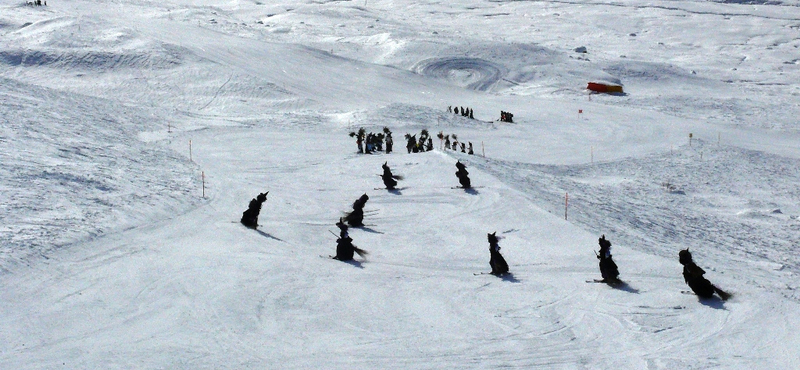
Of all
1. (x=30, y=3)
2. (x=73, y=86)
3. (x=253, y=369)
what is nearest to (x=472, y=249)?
(x=253, y=369)

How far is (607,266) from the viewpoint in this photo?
16234 millimetres

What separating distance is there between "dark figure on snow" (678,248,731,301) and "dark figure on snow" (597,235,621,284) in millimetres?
1421

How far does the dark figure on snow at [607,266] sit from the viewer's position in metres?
16.1

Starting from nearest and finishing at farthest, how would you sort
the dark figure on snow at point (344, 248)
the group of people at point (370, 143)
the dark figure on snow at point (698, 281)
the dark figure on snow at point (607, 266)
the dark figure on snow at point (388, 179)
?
the dark figure on snow at point (698, 281)
the dark figure on snow at point (607, 266)
the dark figure on snow at point (344, 248)
the dark figure on snow at point (388, 179)
the group of people at point (370, 143)

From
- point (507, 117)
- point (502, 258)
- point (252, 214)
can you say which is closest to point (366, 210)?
point (252, 214)

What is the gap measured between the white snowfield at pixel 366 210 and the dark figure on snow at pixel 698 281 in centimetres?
21

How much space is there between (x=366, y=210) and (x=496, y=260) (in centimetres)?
Answer: 743

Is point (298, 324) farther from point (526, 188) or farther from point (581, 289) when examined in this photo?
point (526, 188)

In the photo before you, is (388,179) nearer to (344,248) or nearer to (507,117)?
Answer: (344,248)

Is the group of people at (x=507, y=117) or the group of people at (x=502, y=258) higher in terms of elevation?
the group of people at (x=507, y=117)

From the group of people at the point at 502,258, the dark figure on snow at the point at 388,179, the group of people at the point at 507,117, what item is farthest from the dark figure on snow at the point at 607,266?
the group of people at the point at 507,117

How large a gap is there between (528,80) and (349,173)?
128ft

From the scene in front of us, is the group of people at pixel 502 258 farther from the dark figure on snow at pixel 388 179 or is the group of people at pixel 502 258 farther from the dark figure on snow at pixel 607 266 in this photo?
the dark figure on snow at pixel 388 179

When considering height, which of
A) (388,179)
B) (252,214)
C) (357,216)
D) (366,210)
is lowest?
(366,210)
